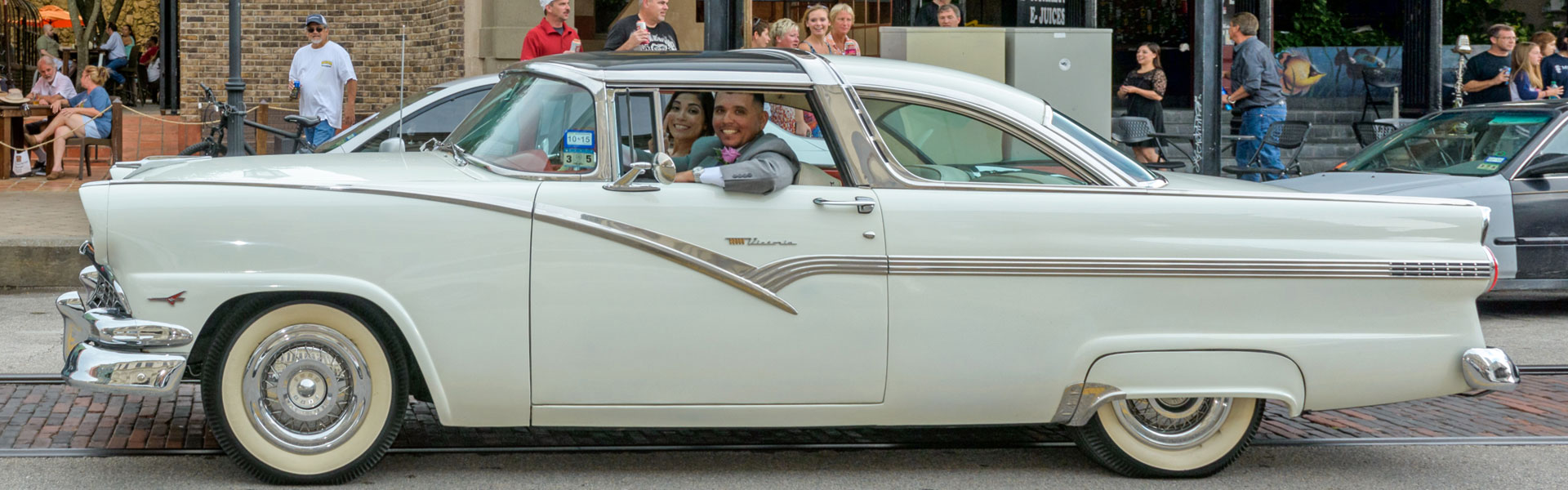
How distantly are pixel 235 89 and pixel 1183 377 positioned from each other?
29.9 ft

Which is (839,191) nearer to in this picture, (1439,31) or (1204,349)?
(1204,349)

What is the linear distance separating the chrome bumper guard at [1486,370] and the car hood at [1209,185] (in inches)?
30.4

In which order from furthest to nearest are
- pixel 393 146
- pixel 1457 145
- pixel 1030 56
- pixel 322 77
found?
pixel 322 77 → pixel 1030 56 → pixel 1457 145 → pixel 393 146

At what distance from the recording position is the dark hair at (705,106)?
16.2 ft

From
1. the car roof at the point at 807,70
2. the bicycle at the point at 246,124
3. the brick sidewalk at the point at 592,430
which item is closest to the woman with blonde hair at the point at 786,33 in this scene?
the bicycle at the point at 246,124

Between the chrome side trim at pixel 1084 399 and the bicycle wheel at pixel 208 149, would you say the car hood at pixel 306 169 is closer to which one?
the chrome side trim at pixel 1084 399

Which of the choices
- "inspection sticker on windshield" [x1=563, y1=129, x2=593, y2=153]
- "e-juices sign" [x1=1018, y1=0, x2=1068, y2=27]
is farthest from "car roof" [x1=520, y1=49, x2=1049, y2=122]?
"e-juices sign" [x1=1018, y1=0, x2=1068, y2=27]

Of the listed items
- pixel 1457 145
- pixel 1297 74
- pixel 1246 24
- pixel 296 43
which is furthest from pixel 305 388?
pixel 1297 74

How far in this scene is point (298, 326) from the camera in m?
4.61

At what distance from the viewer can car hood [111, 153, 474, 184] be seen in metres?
4.66

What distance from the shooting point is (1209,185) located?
16.8ft

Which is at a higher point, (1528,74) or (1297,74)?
(1297,74)

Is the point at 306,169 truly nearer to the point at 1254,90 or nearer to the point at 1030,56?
the point at 1030,56

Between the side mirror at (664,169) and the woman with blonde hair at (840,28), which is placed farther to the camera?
the woman with blonde hair at (840,28)
